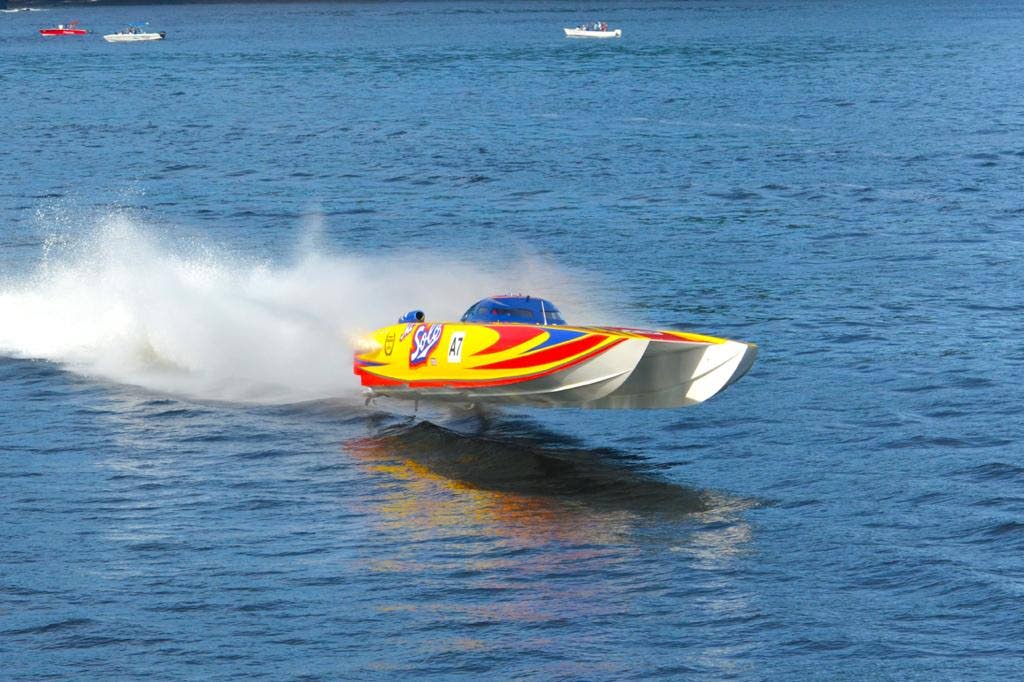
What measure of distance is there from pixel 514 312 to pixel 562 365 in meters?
2.10

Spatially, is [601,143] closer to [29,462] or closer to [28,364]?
[28,364]

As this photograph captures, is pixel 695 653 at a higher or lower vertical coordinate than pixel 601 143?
lower

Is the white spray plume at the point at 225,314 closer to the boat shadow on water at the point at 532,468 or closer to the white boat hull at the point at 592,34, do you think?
the boat shadow on water at the point at 532,468

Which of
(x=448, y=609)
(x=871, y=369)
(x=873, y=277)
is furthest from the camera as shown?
(x=873, y=277)

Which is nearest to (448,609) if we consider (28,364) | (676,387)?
(676,387)

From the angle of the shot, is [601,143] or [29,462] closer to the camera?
[29,462]

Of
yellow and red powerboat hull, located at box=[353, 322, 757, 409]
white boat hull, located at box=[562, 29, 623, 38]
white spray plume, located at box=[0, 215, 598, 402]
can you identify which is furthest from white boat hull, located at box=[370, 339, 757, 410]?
white boat hull, located at box=[562, 29, 623, 38]

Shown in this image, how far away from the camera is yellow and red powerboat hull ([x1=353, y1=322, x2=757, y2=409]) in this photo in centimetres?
2452

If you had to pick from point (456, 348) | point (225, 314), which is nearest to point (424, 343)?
point (456, 348)

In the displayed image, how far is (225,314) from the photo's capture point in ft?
107

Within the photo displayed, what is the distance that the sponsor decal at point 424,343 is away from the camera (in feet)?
87.4

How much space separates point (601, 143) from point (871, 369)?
40.3 metres

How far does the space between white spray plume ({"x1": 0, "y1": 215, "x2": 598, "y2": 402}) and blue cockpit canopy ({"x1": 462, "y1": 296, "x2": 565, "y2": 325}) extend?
11.1 ft

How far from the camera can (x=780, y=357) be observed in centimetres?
3225
